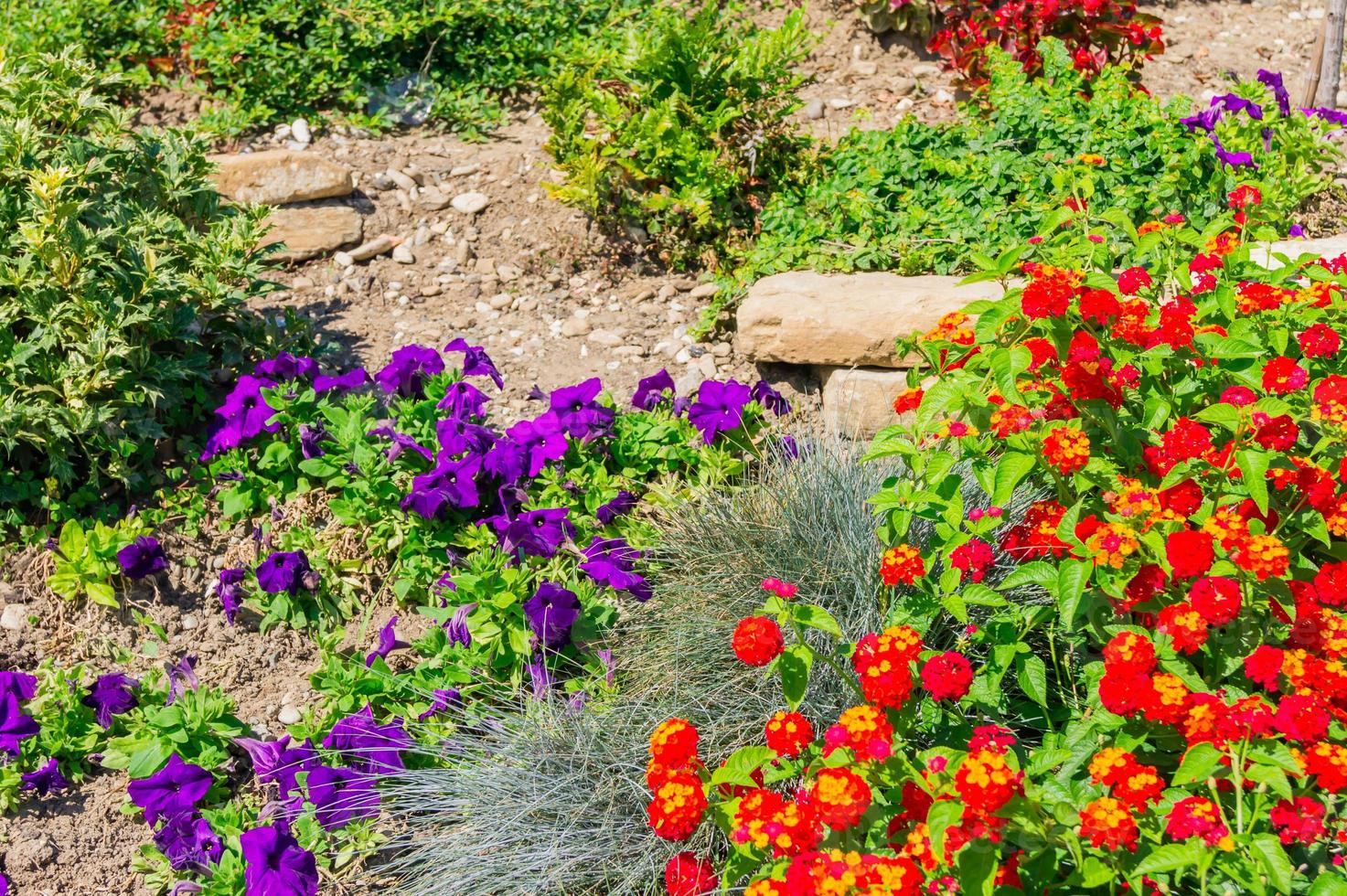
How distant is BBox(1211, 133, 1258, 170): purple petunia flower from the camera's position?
163 inches

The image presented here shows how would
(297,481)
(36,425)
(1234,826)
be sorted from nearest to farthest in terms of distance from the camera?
(1234,826) < (36,425) < (297,481)

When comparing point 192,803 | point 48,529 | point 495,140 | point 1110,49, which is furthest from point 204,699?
point 1110,49

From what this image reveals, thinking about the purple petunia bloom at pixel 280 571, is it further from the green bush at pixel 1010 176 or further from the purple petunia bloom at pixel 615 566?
the green bush at pixel 1010 176

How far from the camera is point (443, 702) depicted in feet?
9.25

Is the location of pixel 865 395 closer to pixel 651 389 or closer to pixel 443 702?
pixel 651 389

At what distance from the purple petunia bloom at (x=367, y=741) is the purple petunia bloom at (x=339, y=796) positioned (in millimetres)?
54

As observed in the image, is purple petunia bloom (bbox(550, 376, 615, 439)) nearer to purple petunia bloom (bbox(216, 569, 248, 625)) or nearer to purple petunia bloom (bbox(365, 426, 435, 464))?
purple petunia bloom (bbox(365, 426, 435, 464))

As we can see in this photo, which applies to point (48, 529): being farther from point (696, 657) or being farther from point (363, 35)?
point (363, 35)

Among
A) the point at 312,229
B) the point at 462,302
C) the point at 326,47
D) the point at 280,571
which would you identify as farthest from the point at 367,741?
the point at 326,47

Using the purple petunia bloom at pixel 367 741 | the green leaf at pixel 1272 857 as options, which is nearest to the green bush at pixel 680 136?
the purple petunia bloom at pixel 367 741

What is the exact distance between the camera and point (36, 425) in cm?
334

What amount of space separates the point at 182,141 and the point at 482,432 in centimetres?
163

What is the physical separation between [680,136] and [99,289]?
7.15ft

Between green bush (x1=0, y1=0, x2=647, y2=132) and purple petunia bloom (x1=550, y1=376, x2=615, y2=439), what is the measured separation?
8.35 feet
